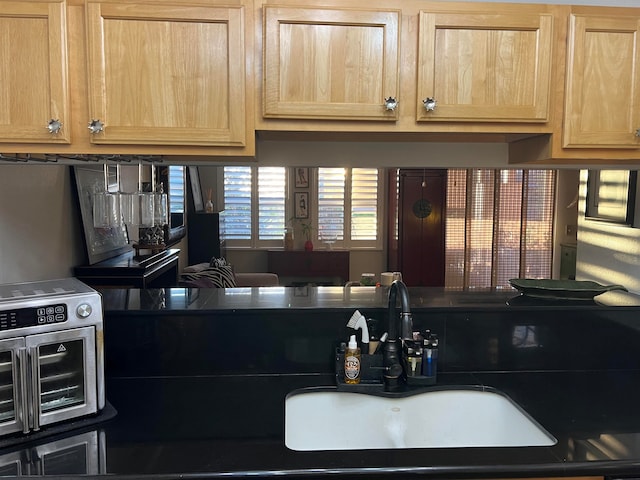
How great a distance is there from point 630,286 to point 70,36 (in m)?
2.55

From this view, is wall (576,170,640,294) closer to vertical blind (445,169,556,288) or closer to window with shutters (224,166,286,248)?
vertical blind (445,169,556,288)

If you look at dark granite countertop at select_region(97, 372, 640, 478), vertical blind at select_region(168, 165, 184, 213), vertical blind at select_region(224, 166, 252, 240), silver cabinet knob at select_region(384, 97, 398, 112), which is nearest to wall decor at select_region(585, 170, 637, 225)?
dark granite countertop at select_region(97, 372, 640, 478)

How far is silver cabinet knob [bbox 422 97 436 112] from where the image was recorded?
141cm

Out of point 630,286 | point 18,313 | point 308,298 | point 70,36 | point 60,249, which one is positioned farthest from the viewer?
point 630,286

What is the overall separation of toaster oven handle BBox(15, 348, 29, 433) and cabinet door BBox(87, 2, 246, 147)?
590 mm

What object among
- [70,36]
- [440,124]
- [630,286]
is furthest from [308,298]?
[630,286]

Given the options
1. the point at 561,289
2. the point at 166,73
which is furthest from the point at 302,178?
the point at 166,73

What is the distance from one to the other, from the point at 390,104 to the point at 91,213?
5.88 feet

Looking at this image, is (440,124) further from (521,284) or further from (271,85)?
(521,284)

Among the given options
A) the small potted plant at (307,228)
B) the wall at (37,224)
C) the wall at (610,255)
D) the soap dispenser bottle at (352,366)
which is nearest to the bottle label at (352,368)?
the soap dispenser bottle at (352,366)

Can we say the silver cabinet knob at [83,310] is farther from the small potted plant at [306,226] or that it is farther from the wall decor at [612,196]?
the small potted plant at [306,226]

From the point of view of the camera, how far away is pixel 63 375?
1354 mm

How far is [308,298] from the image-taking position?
1840 mm

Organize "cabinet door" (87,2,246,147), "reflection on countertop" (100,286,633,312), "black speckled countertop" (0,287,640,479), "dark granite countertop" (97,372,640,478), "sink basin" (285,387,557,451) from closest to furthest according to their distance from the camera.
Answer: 1. "dark granite countertop" (97,372,640,478)
2. "cabinet door" (87,2,246,147)
3. "black speckled countertop" (0,287,640,479)
4. "sink basin" (285,387,557,451)
5. "reflection on countertop" (100,286,633,312)
